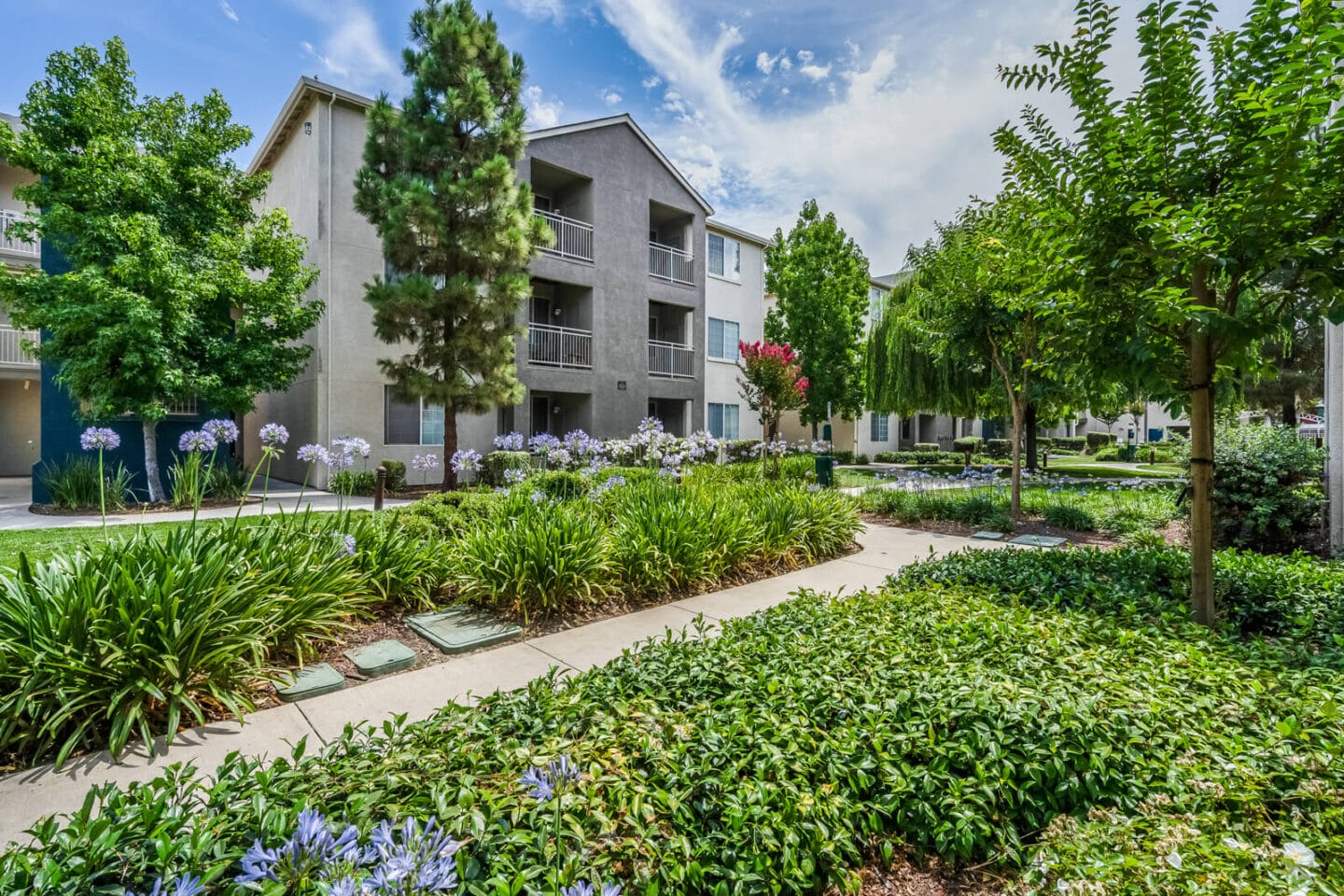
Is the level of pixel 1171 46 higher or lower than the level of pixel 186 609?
higher

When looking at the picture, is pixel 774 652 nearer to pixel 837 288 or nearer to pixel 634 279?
pixel 634 279

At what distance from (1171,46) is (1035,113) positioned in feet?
2.89

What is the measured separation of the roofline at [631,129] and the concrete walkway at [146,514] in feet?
30.4

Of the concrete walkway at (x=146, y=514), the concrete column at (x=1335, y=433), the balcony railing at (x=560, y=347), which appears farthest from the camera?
the balcony railing at (x=560, y=347)

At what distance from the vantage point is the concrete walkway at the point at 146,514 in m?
8.79

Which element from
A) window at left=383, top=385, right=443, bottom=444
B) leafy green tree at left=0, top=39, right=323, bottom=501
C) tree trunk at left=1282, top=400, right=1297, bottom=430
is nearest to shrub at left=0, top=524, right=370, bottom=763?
leafy green tree at left=0, top=39, right=323, bottom=501

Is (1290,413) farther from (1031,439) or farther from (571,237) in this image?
(571,237)

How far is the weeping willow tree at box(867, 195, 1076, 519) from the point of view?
14.9 feet

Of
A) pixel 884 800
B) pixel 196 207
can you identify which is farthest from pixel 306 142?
pixel 884 800

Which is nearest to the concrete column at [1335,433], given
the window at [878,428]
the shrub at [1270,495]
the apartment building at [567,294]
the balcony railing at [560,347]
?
the shrub at [1270,495]

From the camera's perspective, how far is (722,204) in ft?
65.5

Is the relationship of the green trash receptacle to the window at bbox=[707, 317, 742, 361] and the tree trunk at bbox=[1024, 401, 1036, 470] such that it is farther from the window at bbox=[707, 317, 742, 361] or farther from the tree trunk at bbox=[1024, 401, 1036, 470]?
the tree trunk at bbox=[1024, 401, 1036, 470]

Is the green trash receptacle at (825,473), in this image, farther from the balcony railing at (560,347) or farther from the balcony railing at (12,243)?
the balcony railing at (12,243)

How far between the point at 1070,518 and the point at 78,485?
1715 cm
